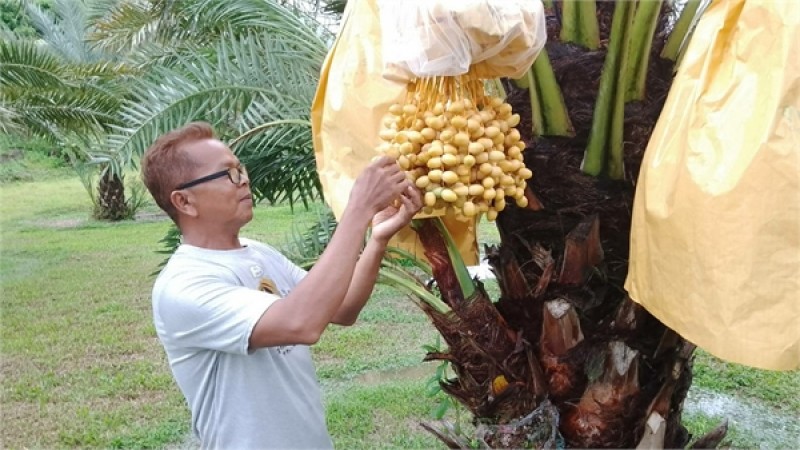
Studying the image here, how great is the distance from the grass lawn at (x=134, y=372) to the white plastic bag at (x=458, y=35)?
216 centimetres

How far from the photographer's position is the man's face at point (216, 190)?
176 cm

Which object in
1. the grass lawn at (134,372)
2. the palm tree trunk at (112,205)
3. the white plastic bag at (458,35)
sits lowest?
the palm tree trunk at (112,205)

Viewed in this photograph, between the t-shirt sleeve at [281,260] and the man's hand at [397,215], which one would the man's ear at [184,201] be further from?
the man's hand at [397,215]

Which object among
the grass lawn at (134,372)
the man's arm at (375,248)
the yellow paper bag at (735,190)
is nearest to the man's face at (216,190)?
the man's arm at (375,248)

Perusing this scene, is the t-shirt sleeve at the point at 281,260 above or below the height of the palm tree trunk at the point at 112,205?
above

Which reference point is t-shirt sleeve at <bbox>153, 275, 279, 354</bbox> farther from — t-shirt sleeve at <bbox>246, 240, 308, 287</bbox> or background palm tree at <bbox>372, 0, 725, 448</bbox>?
background palm tree at <bbox>372, 0, 725, 448</bbox>

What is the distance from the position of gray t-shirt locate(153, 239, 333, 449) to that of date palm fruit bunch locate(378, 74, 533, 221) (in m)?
0.40

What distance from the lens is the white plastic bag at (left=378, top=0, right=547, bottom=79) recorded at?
1353 millimetres

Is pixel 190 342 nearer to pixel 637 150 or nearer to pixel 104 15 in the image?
pixel 637 150

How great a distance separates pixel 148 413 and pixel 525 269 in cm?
323

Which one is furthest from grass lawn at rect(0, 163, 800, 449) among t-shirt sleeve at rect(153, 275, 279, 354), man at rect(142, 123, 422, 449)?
t-shirt sleeve at rect(153, 275, 279, 354)

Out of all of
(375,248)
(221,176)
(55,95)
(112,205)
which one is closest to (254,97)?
(221,176)

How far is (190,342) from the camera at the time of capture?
1.66 m

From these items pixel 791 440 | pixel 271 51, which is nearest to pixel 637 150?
pixel 271 51
